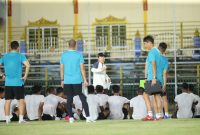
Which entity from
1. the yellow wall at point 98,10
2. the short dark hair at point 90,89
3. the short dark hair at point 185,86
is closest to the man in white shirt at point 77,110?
the short dark hair at point 90,89

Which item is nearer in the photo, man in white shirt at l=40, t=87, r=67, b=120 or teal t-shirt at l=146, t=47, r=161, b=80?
teal t-shirt at l=146, t=47, r=161, b=80

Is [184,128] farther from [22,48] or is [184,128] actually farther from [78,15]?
[78,15]

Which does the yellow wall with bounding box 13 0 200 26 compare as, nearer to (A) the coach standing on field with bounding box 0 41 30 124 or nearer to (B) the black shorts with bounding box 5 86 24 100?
(A) the coach standing on field with bounding box 0 41 30 124

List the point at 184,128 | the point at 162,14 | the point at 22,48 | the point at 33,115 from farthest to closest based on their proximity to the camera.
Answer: the point at 162,14 → the point at 22,48 → the point at 33,115 → the point at 184,128

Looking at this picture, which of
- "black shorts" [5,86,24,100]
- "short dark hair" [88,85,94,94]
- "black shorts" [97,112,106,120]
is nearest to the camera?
"black shorts" [5,86,24,100]

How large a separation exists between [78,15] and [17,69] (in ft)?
61.5

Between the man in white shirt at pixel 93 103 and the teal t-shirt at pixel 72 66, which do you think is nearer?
the teal t-shirt at pixel 72 66

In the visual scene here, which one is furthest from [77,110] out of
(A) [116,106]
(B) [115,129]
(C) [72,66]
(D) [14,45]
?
(B) [115,129]

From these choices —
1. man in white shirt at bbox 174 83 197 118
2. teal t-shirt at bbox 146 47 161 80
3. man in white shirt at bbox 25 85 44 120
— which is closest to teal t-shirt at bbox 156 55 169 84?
teal t-shirt at bbox 146 47 161 80

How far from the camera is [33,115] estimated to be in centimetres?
1795

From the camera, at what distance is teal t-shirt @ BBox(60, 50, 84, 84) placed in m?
→ 15.9

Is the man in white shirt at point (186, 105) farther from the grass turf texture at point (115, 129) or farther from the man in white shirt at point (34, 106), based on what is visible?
the man in white shirt at point (34, 106)

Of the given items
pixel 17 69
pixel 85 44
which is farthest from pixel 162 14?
pixel 17 69

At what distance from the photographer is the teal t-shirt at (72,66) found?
1591cm
